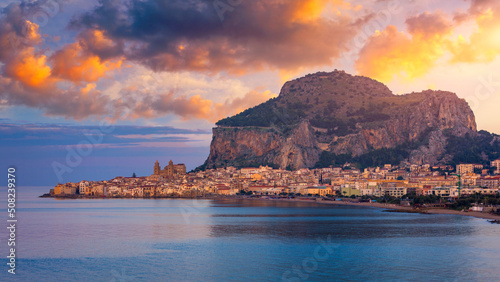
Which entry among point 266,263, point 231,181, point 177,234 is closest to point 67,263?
point 266,263

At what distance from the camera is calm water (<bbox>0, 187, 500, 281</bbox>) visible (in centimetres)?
3384

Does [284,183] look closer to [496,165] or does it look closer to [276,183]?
[276,183]

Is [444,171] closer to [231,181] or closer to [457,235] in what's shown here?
[231,181]

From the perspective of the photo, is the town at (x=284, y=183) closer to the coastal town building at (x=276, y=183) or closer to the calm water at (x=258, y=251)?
the coastal town building at (x=276, y=183)

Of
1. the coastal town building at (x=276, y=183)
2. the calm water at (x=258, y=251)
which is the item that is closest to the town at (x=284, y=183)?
the coastal town building at (x=276, y=183)

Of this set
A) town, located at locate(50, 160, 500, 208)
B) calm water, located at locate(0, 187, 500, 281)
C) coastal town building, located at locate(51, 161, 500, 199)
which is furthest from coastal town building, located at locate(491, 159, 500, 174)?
calm water, located at locate(0, 187, 500, 281)

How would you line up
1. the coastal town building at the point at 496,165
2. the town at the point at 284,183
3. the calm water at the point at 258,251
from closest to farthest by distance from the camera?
1. the calm water at the point at 258,251
2. the town at the point at 284,183
3. the coastal town building at the point at 496,165

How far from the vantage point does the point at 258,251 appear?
43156 mm

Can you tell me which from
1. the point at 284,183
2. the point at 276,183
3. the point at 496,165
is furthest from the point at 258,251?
the point at 496,165

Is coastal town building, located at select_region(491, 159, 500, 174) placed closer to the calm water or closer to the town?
the town

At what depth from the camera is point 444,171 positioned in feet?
584

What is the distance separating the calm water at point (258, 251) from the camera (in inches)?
1332

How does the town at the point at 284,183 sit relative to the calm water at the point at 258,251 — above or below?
above

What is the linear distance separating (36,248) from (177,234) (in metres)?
15.5
